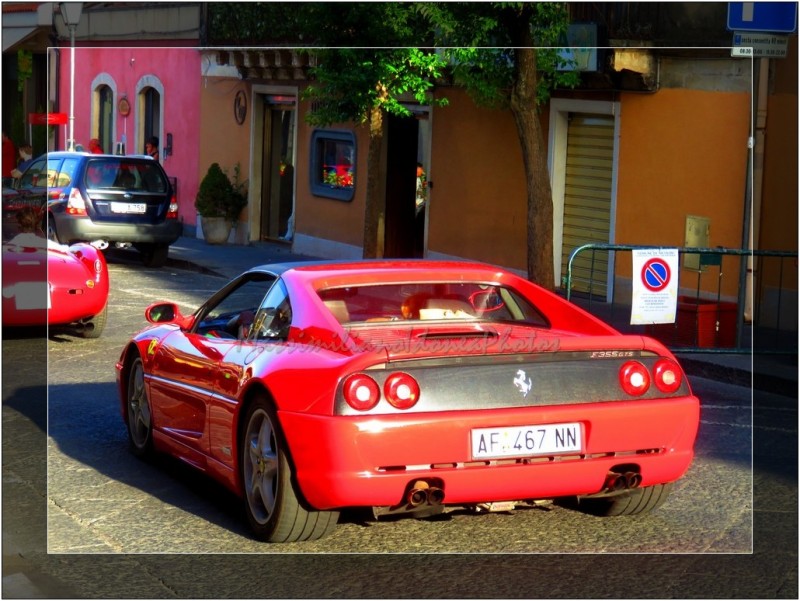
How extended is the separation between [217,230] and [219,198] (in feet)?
0.70

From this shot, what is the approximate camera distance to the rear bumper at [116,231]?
8523 mm

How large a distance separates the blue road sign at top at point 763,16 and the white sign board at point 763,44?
6 centimetres

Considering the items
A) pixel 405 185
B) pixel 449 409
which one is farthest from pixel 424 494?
pixel 405 185

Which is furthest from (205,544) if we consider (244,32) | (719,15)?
(719,15)

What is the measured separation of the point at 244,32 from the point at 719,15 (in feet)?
14.7

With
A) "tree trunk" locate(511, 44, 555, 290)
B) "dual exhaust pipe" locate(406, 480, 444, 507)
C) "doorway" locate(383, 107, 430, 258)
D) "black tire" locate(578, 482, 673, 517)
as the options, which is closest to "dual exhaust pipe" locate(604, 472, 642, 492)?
"black tire" locate(578, 482, 673, 517)

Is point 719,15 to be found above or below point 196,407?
above

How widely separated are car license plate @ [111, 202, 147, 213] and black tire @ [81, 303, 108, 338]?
629 millimetres

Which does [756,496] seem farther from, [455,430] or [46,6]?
[46,6]

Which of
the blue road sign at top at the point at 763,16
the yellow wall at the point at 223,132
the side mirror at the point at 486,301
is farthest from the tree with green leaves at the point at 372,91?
the blue road sign at top at the point at 763,16

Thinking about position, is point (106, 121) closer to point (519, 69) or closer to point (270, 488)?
point (519, 69)

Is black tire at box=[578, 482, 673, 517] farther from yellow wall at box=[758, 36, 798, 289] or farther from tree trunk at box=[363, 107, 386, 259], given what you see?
yellow wall at box=[758, 36, 798, 289]

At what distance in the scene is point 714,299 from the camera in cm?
1117

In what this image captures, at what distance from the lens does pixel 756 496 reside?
7410 mm
